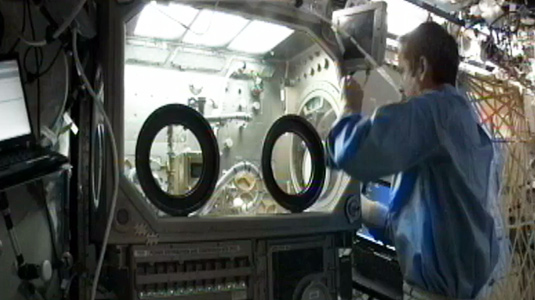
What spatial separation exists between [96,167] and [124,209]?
31 centimetres

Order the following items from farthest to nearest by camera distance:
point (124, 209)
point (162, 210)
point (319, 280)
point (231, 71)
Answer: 1. point (231, 71)
2. point (319, 280)
3. point (162, 210)
4. point (124, 209)

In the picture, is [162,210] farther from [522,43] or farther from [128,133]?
[522,43]

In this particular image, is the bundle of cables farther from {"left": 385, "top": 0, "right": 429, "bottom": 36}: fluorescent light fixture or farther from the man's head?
{"left": 385, "top": 0, "right": 429, "bottom": 36}: fluorescent light fixture

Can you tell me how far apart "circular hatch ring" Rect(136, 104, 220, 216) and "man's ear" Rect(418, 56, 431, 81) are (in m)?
0.85

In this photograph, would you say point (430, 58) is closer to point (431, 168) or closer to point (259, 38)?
point (431, 168)

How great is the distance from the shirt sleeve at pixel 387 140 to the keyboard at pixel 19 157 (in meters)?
0.97

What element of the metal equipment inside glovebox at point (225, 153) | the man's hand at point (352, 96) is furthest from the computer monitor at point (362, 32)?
the man's hand at point (352, 96)

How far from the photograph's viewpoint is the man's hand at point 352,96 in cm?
171

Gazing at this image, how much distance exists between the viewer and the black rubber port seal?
188 centimetres

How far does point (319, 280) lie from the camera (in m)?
1.87

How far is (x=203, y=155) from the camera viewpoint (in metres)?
1.75

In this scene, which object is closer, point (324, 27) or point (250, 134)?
point (324, 27)

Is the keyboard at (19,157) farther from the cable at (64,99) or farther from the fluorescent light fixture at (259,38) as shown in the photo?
the fluorescent light fixture at (259,38)

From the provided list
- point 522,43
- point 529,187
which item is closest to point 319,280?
point 529,187
